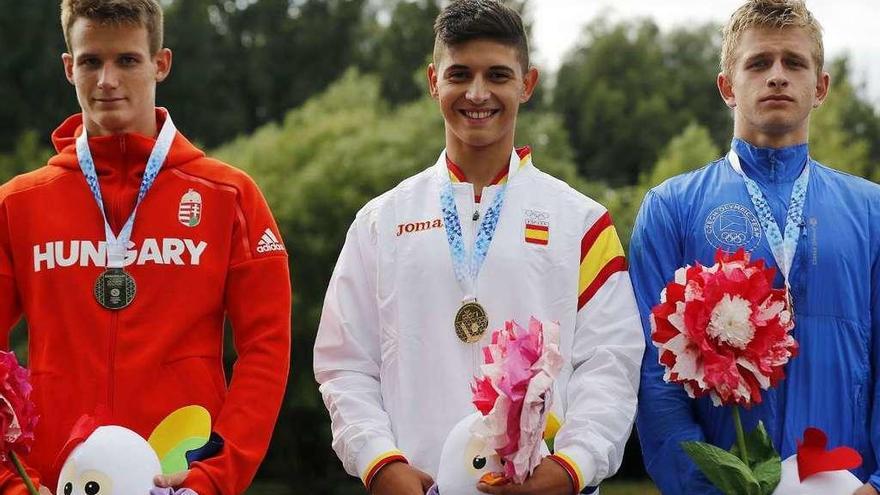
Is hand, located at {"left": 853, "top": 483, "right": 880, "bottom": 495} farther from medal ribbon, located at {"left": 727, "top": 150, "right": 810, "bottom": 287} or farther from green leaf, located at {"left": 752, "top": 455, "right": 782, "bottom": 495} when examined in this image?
medal ribbon, located at {"left": 727, "top": 150, "right": 810, "bottom": 287}

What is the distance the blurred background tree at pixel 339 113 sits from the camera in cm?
2308

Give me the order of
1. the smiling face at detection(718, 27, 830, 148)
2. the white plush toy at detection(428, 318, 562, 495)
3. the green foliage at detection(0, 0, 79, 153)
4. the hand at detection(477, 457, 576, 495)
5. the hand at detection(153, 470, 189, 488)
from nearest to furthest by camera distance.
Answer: the white plush toy at detection(428, 318, 562, 495), the hand at detection(477, 457, 576, 495), the hand at detection(153, 470, 189, 488), the smiling face at detection(718, 27, 830, 148), the green foliage at detection(0, 0, 79, 153)

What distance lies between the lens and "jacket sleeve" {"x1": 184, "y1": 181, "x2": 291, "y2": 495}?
14.0ft

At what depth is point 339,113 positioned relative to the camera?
85.2 feet

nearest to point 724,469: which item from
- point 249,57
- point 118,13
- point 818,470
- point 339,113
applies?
point 818,470

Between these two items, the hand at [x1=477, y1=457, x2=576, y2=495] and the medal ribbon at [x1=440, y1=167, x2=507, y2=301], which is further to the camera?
the medal ribbon at [x1=440, y1=167, x2=507, y2=301]

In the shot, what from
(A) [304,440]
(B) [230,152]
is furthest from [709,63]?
(A) [304,440]

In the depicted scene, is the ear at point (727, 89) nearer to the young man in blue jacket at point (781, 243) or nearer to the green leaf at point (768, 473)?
the young man in blue jacket at point (781, 243)

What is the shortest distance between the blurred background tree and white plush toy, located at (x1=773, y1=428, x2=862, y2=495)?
1748 centimetres

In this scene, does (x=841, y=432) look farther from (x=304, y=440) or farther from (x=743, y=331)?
(x=304, y=440)

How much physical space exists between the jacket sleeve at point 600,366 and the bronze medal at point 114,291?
4.82 feet

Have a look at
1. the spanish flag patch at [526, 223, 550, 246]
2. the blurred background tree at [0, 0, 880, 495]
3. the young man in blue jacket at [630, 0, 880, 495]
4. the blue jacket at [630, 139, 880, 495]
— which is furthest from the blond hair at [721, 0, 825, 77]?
the blurred background tree at [0, 0, 880, 495]

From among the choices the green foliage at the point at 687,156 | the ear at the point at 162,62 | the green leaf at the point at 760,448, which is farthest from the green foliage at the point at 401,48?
the green leaf at the point at 760,448

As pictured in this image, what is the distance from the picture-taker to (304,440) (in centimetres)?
2312
